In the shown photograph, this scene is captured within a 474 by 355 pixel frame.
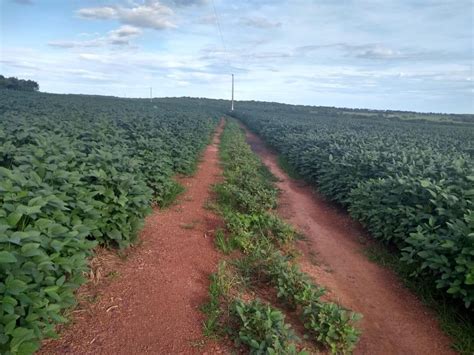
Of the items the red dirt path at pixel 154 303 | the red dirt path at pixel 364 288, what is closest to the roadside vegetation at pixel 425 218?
the red dirt path at pixel 364 288

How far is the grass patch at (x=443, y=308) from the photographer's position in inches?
158

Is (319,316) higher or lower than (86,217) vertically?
lower

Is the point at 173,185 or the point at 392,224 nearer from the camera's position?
the point at 392,224

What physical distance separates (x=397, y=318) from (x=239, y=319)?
2.08 metres

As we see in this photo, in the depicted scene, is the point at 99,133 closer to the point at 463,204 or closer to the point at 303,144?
the point at 463,204

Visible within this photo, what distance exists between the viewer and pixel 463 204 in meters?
5.20

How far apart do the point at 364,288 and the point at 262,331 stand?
7.68 ft

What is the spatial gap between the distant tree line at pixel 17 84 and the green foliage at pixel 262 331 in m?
69.0

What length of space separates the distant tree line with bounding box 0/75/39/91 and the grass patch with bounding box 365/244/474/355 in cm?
6875

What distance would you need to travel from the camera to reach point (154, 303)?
395 centimetres

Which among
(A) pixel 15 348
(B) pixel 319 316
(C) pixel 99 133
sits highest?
(C) pixel 99 133

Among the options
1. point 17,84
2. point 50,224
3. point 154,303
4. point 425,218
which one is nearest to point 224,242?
point 154,303

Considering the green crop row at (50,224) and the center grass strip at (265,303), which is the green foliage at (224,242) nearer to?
the center grass strip at (265,303)

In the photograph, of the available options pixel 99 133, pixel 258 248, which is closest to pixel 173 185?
pixel 99 133
